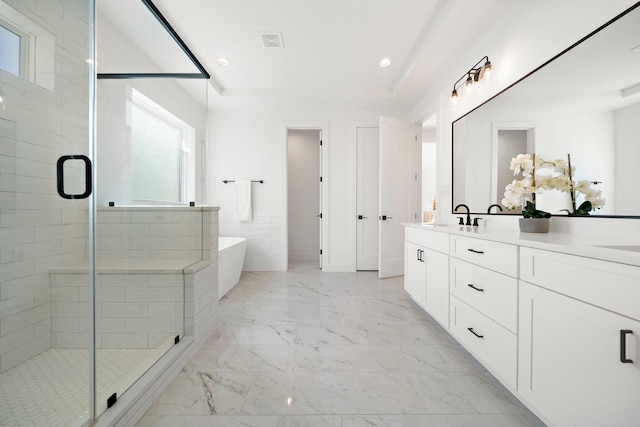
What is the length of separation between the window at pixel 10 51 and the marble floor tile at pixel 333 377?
180 cm

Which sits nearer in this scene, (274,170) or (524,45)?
(524,45)

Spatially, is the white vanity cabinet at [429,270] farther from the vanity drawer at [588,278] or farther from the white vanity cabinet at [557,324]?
the vanity drawer at [588,278]

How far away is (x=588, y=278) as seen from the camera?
2.73ft

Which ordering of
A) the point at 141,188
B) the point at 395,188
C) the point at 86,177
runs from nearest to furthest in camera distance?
the point at 86,177
the point at 141,188
the point at 395,188

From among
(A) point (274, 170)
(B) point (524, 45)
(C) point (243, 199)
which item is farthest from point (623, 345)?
(C) point (243, 199)

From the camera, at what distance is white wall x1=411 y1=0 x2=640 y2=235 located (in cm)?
125

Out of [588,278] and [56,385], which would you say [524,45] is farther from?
[56,385]

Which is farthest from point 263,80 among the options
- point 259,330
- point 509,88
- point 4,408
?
point 4,408

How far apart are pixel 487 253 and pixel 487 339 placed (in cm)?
45

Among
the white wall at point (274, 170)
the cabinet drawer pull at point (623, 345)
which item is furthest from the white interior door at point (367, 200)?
the cabinet drawer pull at point (623, 345)

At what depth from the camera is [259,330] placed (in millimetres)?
1957

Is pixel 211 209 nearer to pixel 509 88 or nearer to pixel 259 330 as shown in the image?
pixel 259 330

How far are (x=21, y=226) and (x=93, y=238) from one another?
21.1 inches

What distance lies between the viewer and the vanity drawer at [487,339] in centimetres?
115
